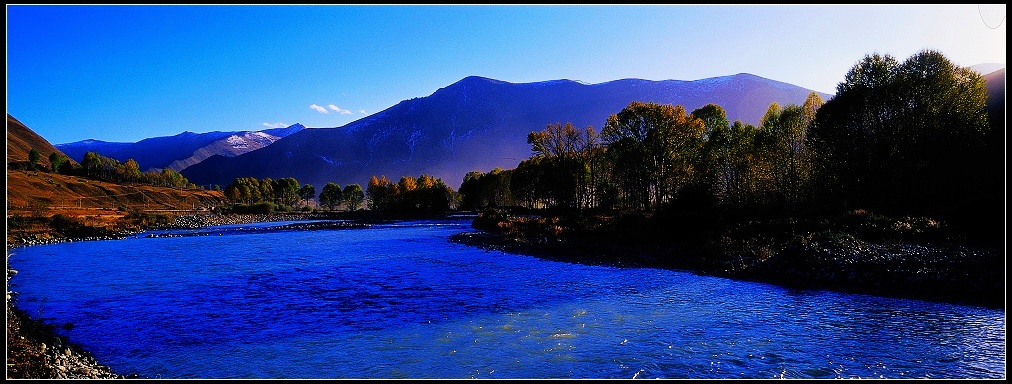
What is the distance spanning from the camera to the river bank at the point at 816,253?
18.4 m

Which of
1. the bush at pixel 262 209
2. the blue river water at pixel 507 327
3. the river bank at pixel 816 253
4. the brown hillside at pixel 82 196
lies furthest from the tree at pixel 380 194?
the blue river water at pixel 507 327

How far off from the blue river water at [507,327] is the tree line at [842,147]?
2361cm

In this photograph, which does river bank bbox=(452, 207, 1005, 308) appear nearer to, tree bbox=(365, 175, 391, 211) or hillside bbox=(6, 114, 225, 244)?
hillside bbox=(6, 114, 225, 244)

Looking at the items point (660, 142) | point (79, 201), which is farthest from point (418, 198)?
point (660, 142)

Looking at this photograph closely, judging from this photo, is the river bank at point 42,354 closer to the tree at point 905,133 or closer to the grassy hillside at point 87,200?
the tree at point 905,133

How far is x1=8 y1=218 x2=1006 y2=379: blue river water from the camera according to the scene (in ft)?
36.4

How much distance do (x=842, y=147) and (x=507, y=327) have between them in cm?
4541

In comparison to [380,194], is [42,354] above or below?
below

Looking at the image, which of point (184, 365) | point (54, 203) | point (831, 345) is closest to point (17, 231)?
point (184, 365)

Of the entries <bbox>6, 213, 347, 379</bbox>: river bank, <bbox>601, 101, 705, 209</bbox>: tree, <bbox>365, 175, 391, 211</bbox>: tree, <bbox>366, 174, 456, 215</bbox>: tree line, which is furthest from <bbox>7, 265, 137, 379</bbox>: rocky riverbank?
<bbox>365, 175, 391, 211</bbox>: tree

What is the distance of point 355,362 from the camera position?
11.7 metres

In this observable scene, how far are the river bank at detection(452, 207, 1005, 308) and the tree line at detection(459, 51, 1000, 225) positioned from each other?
6198 millimetres

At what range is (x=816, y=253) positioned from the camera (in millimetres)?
24031

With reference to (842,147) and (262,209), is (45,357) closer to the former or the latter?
(842,147)
